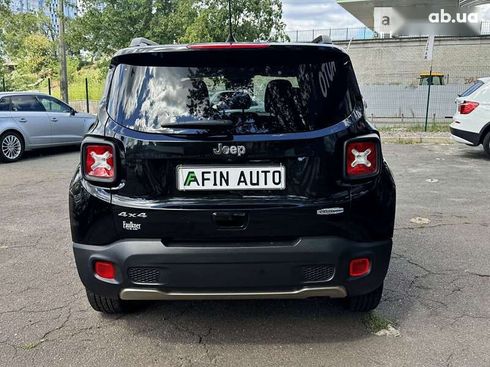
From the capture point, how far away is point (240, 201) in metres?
2.71

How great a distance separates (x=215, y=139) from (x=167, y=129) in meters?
0.27

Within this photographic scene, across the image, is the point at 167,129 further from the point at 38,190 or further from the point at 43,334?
the point at 38,190

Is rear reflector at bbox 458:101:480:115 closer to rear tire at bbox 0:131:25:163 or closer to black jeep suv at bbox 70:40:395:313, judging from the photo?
black jeep suv at bbox 70:40:395:313

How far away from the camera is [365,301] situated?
3.30 m

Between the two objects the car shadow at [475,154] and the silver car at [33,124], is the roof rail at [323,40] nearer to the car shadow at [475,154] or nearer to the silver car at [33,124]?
the car shadow at [475,154]

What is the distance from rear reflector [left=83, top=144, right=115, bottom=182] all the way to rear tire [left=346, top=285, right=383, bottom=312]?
1.80m

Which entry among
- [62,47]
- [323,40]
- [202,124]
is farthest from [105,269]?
[62,47]

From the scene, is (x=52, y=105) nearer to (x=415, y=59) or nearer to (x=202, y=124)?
(x=202, y=124)

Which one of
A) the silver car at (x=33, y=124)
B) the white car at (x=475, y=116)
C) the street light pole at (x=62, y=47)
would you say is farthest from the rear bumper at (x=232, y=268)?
the street light pole at (x=62, y=47)

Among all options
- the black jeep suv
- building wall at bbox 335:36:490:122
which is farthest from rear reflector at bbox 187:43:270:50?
building wall at bbox 335:36:490:122

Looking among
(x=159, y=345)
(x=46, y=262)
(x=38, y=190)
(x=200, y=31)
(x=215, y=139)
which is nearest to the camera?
(x=215, y=139)

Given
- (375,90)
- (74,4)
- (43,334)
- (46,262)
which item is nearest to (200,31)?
(74,4)

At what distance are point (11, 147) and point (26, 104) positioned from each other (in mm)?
1142

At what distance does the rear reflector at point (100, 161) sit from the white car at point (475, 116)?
9.41 m
